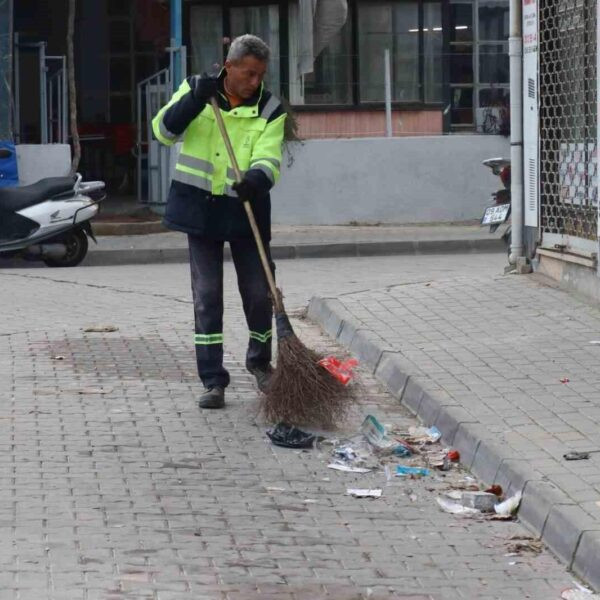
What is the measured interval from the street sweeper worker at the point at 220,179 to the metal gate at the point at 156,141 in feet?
38.5

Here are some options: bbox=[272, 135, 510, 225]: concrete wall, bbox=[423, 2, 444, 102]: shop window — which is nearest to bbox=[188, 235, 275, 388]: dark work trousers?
bbox=[272, 135, 510, 225]: concrete wall

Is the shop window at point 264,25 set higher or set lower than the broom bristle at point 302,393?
higher

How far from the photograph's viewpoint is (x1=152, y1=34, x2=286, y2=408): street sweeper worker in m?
7.55

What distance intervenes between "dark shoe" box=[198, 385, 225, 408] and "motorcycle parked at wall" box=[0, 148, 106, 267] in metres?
7.93

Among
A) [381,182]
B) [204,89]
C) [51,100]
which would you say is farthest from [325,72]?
[204,89]

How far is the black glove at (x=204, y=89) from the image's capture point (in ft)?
24.4

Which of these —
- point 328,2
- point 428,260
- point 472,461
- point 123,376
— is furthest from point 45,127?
point 472,461

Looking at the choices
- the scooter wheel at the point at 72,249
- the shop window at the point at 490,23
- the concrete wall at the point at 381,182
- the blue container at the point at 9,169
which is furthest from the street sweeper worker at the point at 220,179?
the shop window at the point at 490,23

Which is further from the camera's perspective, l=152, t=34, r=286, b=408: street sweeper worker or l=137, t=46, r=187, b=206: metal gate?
l=137, t=46, r=187, b=206: metal gate

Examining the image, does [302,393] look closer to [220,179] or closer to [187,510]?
[220,179]

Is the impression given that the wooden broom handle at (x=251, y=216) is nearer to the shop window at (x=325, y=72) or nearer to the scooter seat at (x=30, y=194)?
the scooter seat at (x=30, y=194)

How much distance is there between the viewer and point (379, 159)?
2012 cm

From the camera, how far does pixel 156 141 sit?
67.9ft

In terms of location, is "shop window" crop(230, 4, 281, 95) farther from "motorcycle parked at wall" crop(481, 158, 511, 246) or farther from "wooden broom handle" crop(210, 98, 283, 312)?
"wooden broom handle" crop(210, 98, 283, 312)
